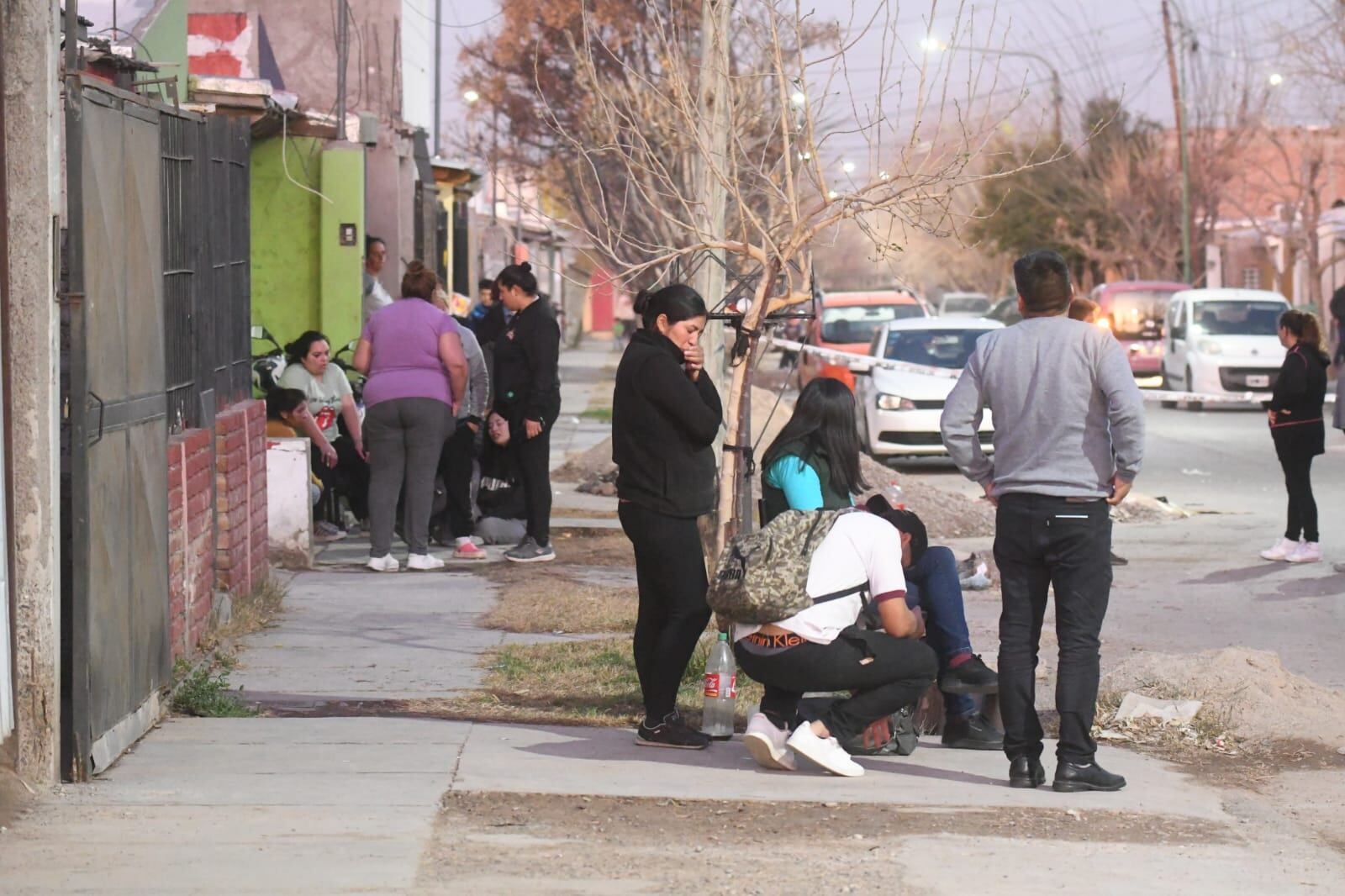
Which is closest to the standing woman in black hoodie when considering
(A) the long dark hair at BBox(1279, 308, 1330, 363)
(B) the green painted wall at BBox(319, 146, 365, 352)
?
(A) the long dark hair at BBox(1279, 308, 1330, 363)

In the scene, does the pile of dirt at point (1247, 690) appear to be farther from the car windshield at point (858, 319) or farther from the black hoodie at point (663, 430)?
the car windshield at point (858, 319)

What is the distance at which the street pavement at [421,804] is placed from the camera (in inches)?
202

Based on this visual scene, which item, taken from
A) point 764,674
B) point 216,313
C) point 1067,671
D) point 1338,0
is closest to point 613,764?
point 764,674

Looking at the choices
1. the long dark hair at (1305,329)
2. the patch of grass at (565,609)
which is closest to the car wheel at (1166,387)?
the long dark hair at (1305,329)

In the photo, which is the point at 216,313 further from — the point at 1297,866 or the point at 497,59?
the point at 497,59

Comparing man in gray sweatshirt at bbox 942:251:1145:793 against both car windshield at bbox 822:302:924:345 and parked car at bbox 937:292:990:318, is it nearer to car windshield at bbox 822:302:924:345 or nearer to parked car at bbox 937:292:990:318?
car windshield at bbox 822:302:924:345

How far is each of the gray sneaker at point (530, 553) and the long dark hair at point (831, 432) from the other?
5.10m

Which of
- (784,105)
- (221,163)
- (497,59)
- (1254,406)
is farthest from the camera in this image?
(497,59)

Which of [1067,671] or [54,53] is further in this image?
[1067,671]


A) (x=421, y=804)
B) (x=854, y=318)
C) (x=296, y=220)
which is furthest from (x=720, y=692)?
(x=854, y=318)

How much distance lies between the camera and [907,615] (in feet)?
21.1

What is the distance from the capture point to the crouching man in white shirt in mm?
6402

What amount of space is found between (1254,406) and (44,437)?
24.7 m

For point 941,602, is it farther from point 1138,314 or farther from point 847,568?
point 1138,314
